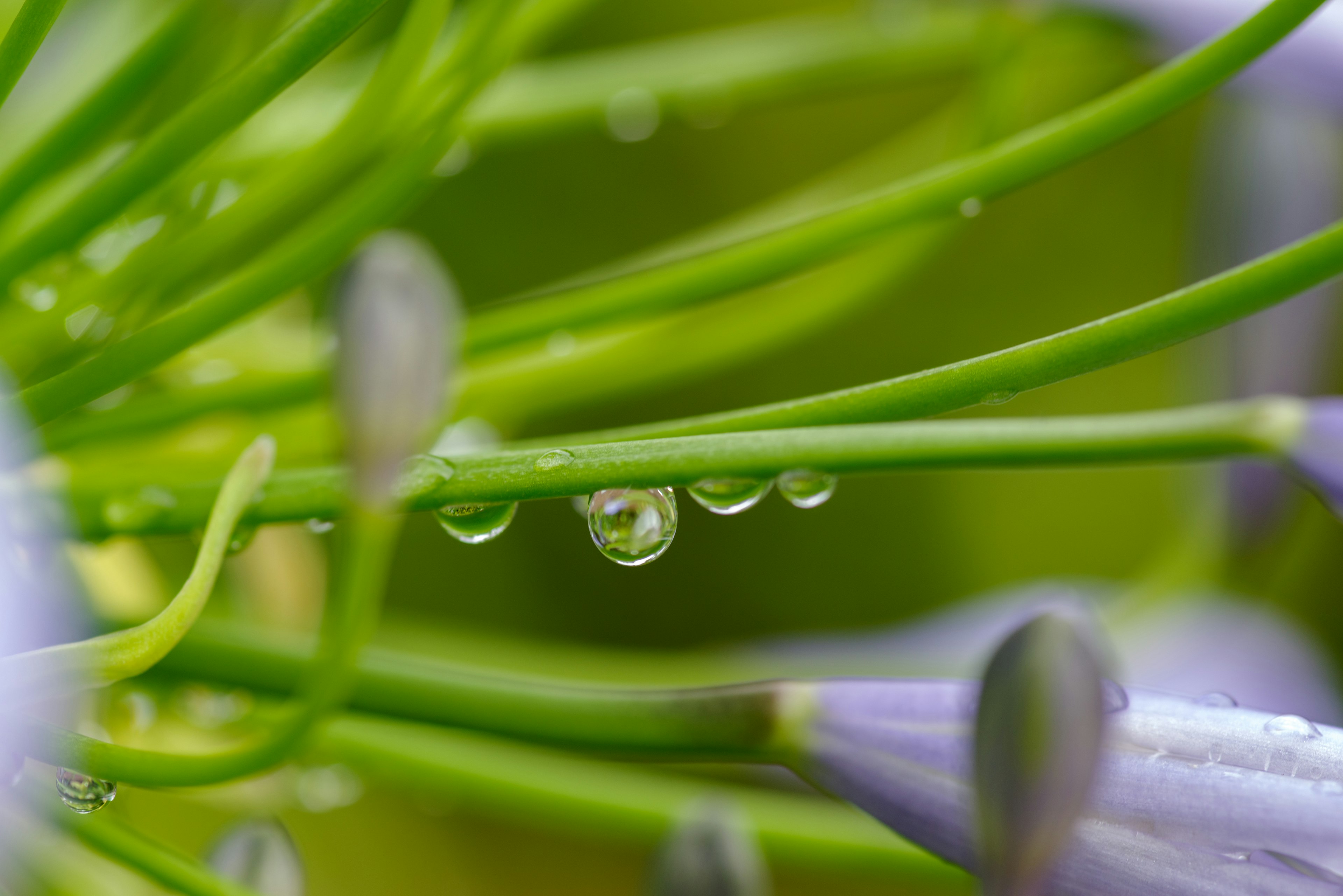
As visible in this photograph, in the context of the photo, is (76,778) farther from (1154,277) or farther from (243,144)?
(1154,277)

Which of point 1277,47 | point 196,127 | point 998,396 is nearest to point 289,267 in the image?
point 196,127

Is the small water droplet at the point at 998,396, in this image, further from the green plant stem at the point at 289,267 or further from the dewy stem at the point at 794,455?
the green plant stem at the point at 289,267

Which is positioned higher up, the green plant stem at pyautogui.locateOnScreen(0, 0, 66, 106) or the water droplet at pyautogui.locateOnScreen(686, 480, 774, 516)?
the green plant stem at pyautogui.locateOnScreen(0, 0, 66, 106)

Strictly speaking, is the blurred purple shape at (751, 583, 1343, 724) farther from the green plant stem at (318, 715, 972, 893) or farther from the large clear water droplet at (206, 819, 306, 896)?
the large clear water droplet at (206, 819, 306, 896)

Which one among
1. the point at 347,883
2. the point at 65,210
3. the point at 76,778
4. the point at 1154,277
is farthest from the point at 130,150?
the point at 1154,277

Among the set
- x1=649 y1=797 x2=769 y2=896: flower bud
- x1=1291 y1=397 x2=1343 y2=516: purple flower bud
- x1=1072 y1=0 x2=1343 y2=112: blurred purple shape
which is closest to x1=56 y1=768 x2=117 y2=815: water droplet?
x1=649 y1=797 x2=769 y2=896: flower bud

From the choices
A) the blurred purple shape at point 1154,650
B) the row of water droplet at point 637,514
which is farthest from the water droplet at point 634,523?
the blurred purple shape at point 1154,650
